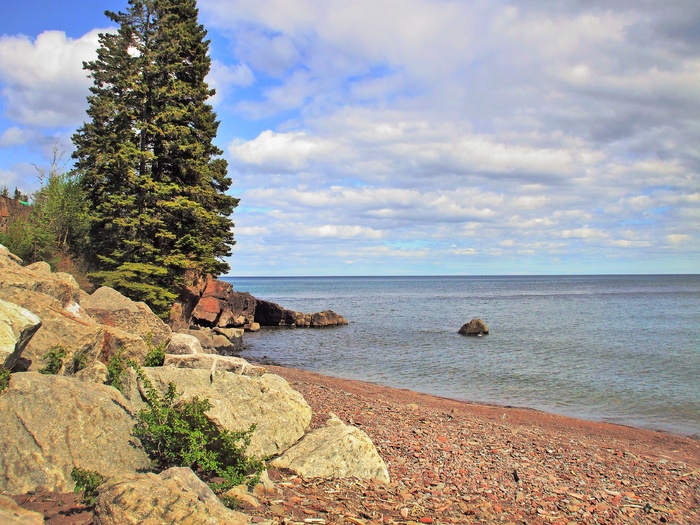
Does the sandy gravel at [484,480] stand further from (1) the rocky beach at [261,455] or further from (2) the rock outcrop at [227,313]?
(2) the rock outcrop at [227,313]

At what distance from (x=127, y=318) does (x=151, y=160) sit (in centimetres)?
1793

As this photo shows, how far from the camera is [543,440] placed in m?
11.7

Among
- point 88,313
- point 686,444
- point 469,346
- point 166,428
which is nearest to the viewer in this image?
point 166,428

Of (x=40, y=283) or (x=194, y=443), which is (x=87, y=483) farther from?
(x=40, y=283)

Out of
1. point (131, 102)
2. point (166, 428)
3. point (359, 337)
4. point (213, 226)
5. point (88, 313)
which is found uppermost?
point (131, 102)

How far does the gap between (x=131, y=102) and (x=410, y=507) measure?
2647 cm

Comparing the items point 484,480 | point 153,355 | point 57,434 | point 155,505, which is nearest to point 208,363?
point 153,355

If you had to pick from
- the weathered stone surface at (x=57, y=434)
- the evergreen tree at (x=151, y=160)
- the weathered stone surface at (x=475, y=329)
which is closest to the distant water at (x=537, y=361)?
the weathered stone surface at (x=475, y=329)

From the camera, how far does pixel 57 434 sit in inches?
241

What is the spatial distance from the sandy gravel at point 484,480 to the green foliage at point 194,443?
0.43m

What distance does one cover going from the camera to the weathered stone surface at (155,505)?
4.39m

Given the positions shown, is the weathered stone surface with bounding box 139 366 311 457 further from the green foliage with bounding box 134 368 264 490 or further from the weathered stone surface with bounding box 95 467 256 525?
the weathered stone surface with bounding box 95 467 256 525

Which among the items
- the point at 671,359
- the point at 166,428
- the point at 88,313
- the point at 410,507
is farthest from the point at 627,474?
the point at 671,359

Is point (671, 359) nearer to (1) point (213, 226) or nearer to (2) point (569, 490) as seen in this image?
(2) point (569, 490)
